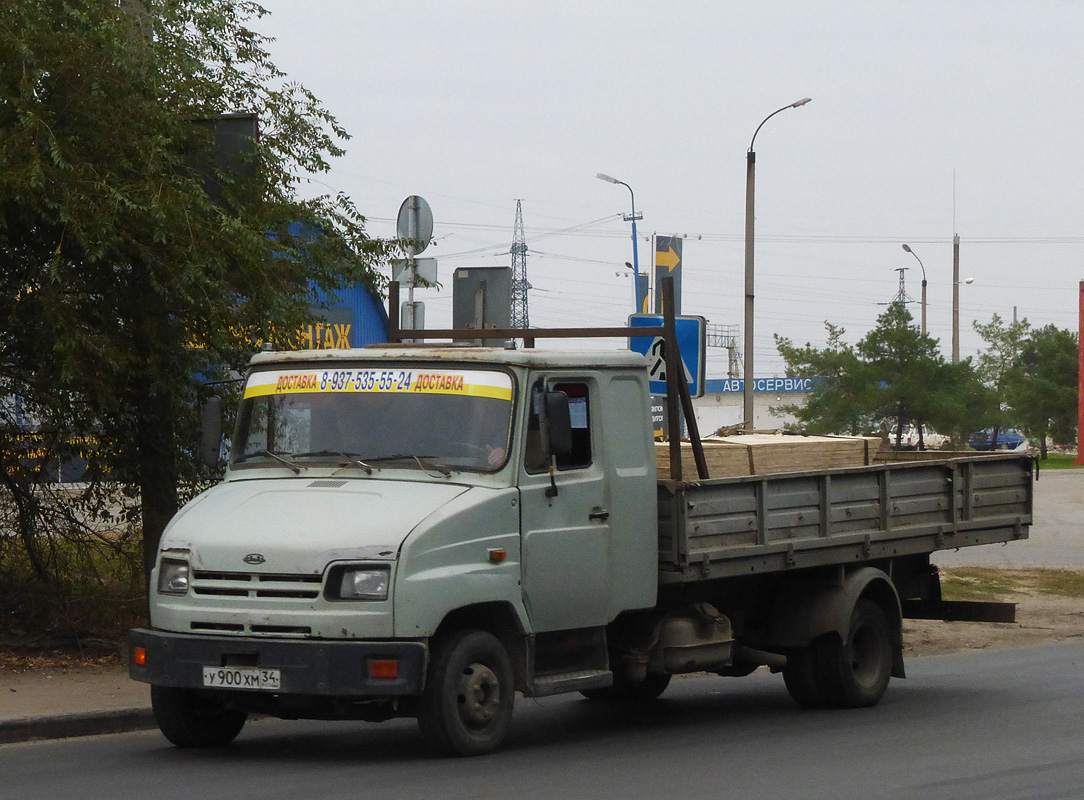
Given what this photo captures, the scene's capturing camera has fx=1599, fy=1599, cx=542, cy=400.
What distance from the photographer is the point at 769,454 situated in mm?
10805

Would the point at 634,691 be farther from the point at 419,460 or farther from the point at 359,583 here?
the point at 359,583

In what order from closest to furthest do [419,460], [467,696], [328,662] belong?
[328,662] → [467,696] → [419,460]

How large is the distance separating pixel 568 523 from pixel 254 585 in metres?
1.92

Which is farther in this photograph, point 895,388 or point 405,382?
point 895,388

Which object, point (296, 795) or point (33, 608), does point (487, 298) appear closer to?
point (33, 608)

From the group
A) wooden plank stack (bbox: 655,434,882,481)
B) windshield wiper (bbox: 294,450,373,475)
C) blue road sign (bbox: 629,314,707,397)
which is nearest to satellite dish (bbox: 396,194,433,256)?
blue road sign (bbox: 629,314,707,397)

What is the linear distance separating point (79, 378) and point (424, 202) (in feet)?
13.3

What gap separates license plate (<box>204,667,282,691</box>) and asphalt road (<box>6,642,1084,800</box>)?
18.4 inches

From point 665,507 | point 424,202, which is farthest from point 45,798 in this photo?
point 424,202

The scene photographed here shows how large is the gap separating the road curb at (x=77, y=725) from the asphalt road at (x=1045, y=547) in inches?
484

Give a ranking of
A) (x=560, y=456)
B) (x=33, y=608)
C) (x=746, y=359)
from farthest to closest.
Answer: (x=746, y=359), (x=33, y=608), (x=560, y=456)

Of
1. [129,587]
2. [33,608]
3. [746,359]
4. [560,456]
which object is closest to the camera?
[560,456]

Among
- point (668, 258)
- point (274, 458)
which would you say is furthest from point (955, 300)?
point (274, 458)

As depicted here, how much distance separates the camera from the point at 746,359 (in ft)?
81.3
